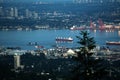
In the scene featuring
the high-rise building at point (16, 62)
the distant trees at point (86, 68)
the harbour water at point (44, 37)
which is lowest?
the harbour water at point (44, 37)

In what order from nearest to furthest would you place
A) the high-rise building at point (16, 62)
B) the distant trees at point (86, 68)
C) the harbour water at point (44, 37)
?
the distant trees at point (86, 68), the high-rise building at point (16, 62), the harbour water at point (44, 37)

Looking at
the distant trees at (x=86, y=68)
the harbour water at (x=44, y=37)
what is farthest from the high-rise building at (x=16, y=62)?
the distant trees at (x=86, y=68)

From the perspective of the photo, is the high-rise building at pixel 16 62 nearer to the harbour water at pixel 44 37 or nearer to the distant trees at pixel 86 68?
the harbour water at pixel 44 37

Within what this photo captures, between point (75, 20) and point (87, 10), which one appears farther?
point (87, 10)

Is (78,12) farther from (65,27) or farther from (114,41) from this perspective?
(114,41)

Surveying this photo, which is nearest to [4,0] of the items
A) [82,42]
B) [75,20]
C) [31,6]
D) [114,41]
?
[31,6]

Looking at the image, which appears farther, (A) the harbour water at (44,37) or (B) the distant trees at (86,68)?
(A) the harbour water at (44,37)

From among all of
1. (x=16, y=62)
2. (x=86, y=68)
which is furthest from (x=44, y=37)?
(x=86, y=68)

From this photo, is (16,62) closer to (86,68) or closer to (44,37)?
(86,68)

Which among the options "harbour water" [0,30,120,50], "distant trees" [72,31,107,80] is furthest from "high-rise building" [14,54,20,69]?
"distant trees" [72,31,107,80]
